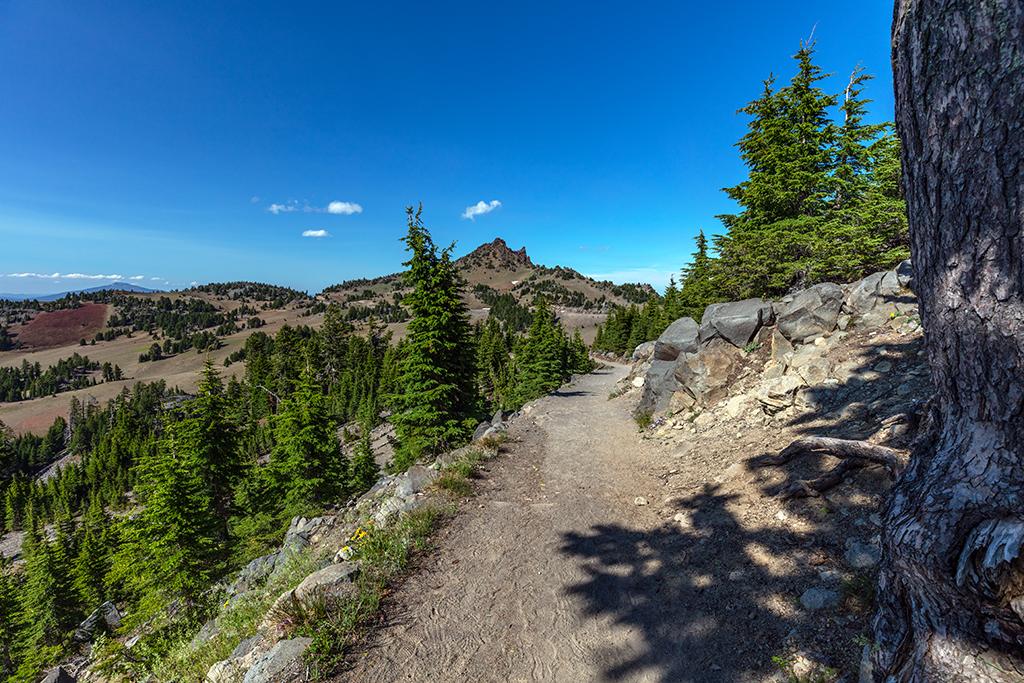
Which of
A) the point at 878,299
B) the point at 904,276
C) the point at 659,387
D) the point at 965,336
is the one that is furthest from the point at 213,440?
the point at 904,276

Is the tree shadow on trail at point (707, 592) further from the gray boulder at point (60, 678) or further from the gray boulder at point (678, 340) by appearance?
the gray boulder at point (60, 678)

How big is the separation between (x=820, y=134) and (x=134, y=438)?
Result: 300 feet

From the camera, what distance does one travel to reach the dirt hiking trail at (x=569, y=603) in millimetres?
4031

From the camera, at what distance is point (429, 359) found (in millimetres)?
17172

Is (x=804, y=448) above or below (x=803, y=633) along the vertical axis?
above

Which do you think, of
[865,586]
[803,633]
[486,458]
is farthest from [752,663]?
[486,458]

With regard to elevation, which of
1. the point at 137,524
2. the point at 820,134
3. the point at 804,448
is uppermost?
the point at 820,134

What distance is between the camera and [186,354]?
517 ft

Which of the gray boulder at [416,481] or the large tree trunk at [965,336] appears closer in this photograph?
the large tree trunk at [965,336]

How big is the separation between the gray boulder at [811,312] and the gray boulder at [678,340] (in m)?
2.97

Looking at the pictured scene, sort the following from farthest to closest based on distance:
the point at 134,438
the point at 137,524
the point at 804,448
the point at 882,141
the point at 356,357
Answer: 1. the point at 356,357
2. the point at 134,438
3. the point at 137,524
4. the point at 882,141
5. the point at 804,448

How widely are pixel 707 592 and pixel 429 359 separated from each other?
1388cm

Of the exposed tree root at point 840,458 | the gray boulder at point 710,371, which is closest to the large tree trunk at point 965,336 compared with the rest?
the exposed tree root at point 840,458

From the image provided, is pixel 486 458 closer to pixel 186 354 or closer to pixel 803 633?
pixel 803 633
